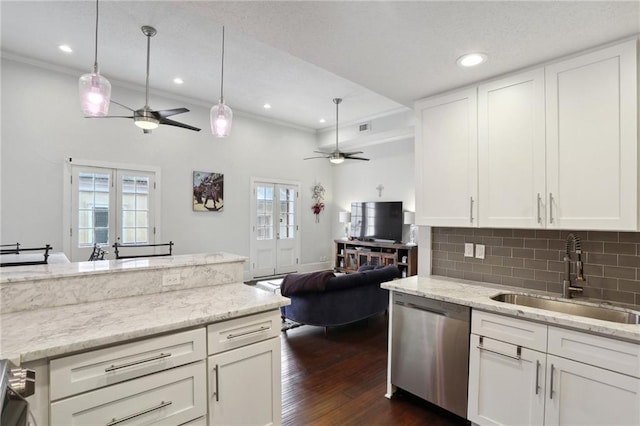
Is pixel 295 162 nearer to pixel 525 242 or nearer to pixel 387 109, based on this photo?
pixel 387 109

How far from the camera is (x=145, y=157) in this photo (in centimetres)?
543

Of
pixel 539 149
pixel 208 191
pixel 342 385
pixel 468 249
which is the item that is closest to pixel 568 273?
pixel 468 249

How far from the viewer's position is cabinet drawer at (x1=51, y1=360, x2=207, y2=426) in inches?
52.5

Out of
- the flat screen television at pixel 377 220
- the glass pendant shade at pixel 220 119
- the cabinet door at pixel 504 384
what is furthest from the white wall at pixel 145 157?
the cabinet door at pixel 504 384

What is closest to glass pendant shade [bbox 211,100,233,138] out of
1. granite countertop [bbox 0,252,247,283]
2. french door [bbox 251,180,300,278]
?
granite countertop [bbox 0,252,247,283]

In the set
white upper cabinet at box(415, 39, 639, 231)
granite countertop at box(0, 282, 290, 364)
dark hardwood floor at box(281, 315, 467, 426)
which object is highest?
white upper cabinet at box(415, 39, 639, 231)

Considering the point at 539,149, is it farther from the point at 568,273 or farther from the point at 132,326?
the point at 132,326

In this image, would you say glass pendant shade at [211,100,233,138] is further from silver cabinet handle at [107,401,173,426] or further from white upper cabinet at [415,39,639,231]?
silver cabinet handle at [107,401,173,426]

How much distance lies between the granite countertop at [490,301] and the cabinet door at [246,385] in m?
1.11

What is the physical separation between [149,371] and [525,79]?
9.44 ft

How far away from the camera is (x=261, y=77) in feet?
16.0

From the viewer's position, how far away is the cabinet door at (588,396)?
1.59 m

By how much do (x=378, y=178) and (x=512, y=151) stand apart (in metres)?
5.07

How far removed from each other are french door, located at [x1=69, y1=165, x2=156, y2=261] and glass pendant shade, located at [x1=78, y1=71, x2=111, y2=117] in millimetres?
2849
